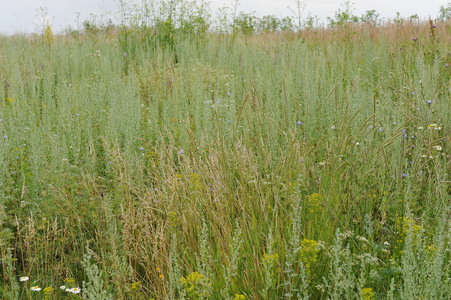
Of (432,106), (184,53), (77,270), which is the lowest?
(77,270)

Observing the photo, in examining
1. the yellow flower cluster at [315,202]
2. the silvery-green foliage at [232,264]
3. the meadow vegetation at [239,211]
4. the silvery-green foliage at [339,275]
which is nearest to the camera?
Result: the silvery-green foliage at [339,275]

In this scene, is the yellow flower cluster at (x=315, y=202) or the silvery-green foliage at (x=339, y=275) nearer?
the silvery-green foliage at (x=339, y=275)

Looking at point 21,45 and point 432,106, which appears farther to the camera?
point 21,45

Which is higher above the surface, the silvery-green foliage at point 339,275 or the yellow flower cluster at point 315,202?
the yellow flower cluster at point 315,202

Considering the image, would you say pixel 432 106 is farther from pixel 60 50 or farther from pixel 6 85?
pixel 60 50

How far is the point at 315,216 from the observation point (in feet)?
6.69

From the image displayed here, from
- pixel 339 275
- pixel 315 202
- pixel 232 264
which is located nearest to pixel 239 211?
pixel 315 202

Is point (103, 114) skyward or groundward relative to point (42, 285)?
skyward

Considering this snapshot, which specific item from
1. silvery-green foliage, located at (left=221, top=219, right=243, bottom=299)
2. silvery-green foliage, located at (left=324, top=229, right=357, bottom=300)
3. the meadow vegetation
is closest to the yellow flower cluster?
the meadow vegetation

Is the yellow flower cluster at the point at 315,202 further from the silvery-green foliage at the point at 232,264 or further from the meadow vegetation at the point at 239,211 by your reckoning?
the silvery-green foliage at the point at 232,264

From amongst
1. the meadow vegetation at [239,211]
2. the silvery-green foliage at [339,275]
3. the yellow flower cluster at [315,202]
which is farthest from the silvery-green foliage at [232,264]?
the yellow flower cluster at [315,202]

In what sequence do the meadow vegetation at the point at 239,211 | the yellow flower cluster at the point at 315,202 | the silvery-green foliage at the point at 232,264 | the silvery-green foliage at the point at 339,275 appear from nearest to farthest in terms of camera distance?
the silvery-green foliage at the point at 339,275, the silvery-green foliage at the point at 232,264, the meadow vegetation at the point at 239,211, the yellow flower cluster at the point at 315,202

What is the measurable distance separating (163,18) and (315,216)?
7.40m

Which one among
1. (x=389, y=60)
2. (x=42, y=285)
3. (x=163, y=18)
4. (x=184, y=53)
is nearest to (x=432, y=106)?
(x=389, y=60)
